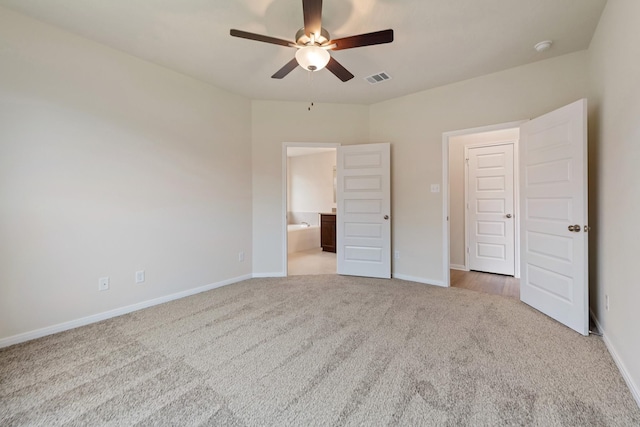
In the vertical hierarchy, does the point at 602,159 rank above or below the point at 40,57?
below

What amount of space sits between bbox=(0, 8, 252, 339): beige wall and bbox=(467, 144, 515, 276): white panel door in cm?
388

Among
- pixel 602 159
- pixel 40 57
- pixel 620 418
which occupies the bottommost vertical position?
pixel 620 418

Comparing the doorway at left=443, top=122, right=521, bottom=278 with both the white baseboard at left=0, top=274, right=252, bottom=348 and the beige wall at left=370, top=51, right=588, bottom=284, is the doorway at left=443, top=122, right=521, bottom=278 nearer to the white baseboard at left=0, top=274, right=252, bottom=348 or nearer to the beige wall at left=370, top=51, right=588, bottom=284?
the beige wall at left=370, top=51, right=588, bottom=284

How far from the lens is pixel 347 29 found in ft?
7.63

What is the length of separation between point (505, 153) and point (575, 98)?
1.49m

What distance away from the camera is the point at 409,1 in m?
2.02

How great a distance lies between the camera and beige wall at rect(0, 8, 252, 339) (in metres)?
2.17

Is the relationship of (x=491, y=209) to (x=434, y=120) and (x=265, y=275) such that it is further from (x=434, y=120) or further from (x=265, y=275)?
(x=265, y=275)

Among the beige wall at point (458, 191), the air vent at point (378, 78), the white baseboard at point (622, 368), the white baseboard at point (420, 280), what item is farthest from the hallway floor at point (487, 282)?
the air vent at point (378, 78)

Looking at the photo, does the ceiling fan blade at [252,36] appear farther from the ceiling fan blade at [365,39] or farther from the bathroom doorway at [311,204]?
the bathroom doorway at [311,204]

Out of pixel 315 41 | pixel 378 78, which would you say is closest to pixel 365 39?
pixel 315 41

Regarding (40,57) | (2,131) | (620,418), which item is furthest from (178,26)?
(620,418)

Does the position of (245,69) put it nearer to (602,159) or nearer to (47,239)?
(47,239)

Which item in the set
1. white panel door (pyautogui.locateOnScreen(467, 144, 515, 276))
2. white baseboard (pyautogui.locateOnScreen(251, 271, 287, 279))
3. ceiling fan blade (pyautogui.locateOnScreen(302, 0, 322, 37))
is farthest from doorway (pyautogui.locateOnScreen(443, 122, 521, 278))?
ceiling fan blade (pyautogui.locateOnScreen(302, 0, 322, 37))
